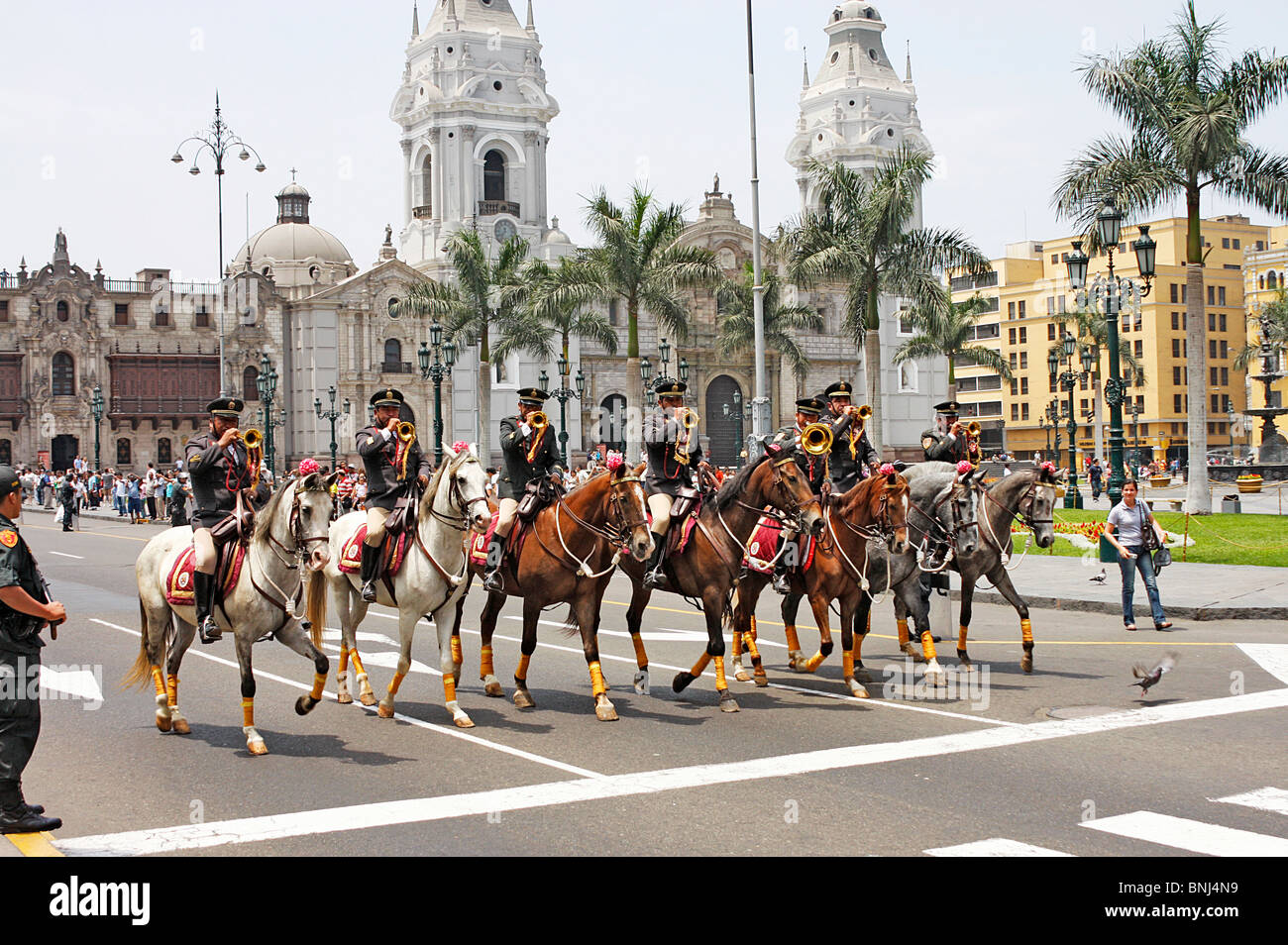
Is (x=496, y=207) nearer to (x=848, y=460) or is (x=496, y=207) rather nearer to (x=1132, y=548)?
(x=1132, y=548)

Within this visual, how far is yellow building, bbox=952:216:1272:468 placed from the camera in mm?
100562

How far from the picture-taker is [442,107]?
252 feet

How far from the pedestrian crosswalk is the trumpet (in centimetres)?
504

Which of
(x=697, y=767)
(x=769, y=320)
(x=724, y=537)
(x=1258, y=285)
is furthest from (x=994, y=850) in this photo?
(x=1258, y=285)

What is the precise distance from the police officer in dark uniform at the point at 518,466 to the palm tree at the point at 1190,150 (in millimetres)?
23759

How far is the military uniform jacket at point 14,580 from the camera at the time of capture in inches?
283

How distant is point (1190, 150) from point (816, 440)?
23794mm

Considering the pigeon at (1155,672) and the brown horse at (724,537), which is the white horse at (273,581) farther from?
the pigeon at (1155,672)

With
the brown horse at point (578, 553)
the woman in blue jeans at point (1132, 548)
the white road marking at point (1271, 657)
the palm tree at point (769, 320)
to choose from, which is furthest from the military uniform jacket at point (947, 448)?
the palm tree at point (769, 320)

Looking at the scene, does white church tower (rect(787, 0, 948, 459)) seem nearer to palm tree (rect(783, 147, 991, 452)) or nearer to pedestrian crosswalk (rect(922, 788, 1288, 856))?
palm tree (rect(783, 147, 991, 452))

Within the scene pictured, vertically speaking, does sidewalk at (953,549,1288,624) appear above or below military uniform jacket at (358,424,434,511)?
below

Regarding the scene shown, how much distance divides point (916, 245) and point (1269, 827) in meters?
32.7

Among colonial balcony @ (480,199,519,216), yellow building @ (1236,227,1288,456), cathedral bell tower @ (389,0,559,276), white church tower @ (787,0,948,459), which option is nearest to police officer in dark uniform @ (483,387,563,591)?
cathedral bell tower @ (389,0,559,276)
